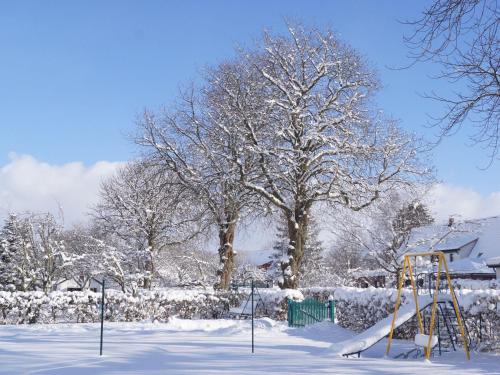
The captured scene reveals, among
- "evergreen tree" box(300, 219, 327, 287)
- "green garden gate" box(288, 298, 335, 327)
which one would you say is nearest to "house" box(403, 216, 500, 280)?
"evergreen tree" box(300, 219, 327, 287)

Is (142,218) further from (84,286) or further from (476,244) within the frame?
(476,244)

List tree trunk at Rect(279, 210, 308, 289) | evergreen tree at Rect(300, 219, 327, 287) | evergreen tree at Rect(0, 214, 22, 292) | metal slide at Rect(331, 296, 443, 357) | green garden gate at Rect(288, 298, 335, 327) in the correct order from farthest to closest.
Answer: evergreen tree at Rect(300, 219, 327, 287)
evergreen tree at Rect(0, 214, 22, 292)
tree trunk at Rect(279, 210, 308, 289)
green garden gate at Rect(288, 298, 335, 327)
metal slide at Rect(331, 296, 443, 357)

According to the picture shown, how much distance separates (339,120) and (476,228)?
18764 mm

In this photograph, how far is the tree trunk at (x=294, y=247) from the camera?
22000 mm

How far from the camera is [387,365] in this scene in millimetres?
9812

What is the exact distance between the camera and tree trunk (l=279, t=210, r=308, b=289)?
72.2ft

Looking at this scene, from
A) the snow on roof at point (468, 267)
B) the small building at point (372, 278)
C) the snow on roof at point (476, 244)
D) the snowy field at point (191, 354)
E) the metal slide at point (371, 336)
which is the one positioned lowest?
the snowy field at point (191, 354)

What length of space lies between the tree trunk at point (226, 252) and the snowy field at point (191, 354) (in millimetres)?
8448

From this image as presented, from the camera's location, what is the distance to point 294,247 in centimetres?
2197

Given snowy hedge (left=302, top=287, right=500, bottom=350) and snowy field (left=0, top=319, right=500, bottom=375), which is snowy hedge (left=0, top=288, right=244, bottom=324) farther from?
snowy hedge (left=302, top=287, right=500, bottom=350)

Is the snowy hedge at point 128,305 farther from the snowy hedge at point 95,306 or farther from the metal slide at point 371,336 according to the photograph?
the metal slide at point 371,336

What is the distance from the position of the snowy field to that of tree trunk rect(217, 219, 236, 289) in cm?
845

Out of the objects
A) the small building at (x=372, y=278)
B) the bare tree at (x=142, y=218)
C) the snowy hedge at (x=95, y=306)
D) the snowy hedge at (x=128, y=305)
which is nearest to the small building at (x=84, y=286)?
the bare tree at (x=142, y=218)

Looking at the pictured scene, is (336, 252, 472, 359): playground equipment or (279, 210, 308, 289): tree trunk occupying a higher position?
(279, 210, 308, 289): tree trunk
